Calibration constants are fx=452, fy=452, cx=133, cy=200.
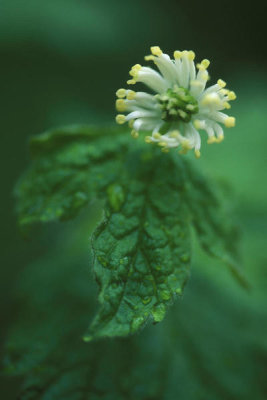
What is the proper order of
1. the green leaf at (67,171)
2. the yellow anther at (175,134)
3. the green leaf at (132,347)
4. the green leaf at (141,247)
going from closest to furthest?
the green leaf at (141,247) → the yellow anther at (175,134) → the green leaf at (67,171) → the green leaf at (132,347)

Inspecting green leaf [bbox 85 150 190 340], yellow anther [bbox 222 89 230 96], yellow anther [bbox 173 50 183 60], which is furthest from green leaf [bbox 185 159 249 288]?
yellow anther [bbox 173 50 183 60]

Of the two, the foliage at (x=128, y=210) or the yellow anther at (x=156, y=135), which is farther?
the yellow anther at (x=156, y=135)

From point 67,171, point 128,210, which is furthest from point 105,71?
point 128,210

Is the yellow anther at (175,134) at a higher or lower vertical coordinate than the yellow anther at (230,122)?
lower

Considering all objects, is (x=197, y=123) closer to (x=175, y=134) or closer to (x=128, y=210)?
(x=175, y=134)

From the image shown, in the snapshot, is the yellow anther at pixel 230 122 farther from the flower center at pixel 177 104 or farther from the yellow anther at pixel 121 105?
the yellow anther at pixel 121 105

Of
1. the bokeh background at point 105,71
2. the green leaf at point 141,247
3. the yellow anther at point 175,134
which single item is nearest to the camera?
the green leaf at point 141,247

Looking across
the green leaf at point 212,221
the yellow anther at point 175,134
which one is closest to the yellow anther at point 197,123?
the yellow anther at point 175,134

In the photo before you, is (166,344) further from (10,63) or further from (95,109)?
→ (10,63)
